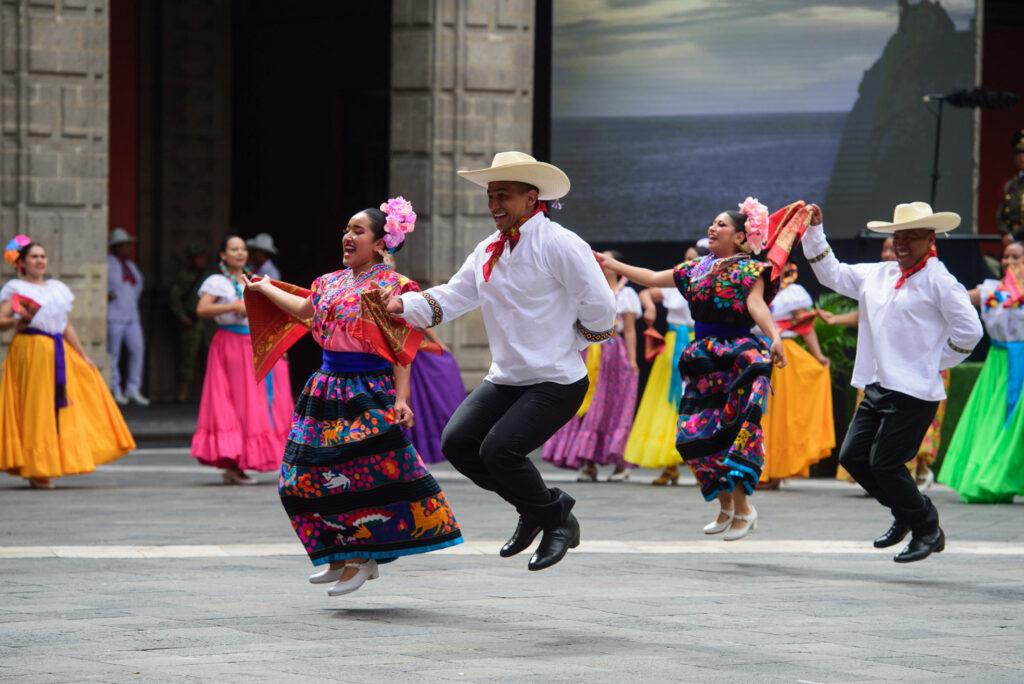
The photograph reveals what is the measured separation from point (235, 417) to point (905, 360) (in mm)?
5828

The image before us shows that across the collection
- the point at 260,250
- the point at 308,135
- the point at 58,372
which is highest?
the point at 308,135

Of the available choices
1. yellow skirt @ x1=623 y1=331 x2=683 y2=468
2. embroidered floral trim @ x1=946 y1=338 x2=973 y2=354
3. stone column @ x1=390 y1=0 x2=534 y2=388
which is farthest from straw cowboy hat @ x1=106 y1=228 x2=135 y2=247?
embroidered floral trim @ x1=946 y1=338 x2=973 y2=354

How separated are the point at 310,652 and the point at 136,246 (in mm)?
15577

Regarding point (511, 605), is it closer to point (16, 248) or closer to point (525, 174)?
point (525, 174)

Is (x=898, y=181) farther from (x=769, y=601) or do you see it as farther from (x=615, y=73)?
(x=769, y=601)

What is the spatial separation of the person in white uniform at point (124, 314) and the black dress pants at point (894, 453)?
1222cm

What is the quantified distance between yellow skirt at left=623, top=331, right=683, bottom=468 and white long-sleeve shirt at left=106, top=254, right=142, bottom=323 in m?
7.84

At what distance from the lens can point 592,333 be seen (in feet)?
22.2

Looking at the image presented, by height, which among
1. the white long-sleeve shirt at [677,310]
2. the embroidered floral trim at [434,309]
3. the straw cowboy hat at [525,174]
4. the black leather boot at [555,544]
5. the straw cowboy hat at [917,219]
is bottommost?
the black leather boot at [555,544]

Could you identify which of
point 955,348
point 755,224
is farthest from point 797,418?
point 955,348

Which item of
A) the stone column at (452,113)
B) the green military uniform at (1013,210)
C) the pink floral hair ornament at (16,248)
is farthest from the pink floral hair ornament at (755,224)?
the stone column at (452,113)

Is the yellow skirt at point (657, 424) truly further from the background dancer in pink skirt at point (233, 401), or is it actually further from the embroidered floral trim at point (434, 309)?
the embroidered floral trim at point (434, 309)

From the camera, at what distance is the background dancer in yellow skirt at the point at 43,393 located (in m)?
11.8

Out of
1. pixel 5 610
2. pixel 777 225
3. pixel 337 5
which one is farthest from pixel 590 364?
pixel 337 5
